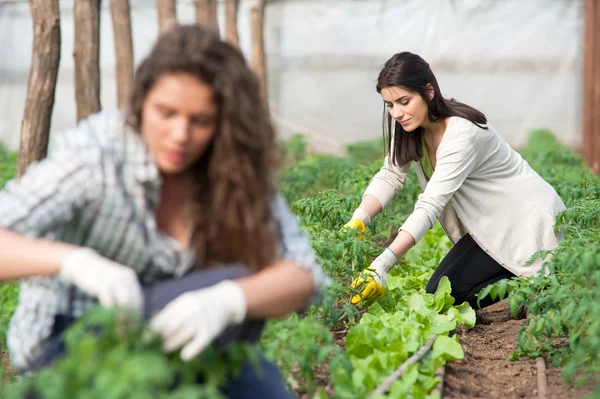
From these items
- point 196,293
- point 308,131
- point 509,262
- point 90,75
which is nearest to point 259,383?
point 196,293

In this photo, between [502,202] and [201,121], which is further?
[502,202]

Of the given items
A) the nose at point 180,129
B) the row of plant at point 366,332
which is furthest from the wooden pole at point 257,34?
the nose at point 180,129

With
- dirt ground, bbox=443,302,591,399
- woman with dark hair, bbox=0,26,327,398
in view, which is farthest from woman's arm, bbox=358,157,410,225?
woman with dark hair, bbox=0,26,327,398

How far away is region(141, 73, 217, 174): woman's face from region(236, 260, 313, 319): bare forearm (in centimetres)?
32

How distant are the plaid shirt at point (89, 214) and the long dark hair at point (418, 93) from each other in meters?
1.96

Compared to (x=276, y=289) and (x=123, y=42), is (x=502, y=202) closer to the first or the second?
(x=276, y=289)

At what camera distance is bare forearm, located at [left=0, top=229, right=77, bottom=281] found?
197 centimetres

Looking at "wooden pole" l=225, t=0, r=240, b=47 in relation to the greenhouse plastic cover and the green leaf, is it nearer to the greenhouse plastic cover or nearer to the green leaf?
the greenhouse plastic cover

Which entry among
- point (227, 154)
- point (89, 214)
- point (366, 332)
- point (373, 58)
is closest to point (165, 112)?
point (227, 154)

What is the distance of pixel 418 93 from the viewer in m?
4.13

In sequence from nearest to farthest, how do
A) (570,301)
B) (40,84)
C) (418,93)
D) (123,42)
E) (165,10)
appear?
(570,301), (418,93), (40,84), (123,42), (165,10)

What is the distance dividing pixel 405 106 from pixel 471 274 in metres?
0.97

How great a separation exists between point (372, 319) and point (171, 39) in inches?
79.9

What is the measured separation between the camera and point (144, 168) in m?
2.13
